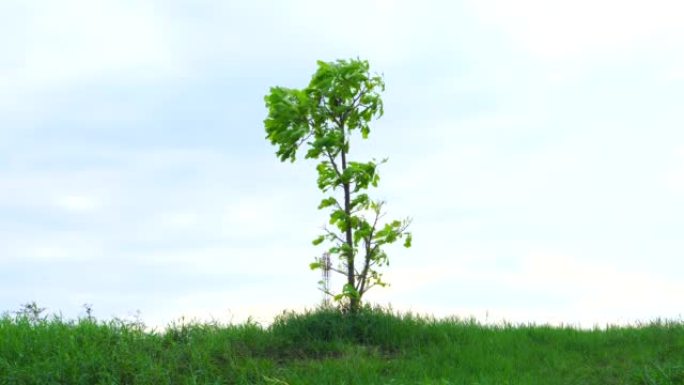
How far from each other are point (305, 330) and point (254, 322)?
899mm

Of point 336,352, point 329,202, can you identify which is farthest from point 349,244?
point 336,352

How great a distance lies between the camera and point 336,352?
11.3 meters

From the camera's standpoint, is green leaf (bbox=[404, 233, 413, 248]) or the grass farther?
green leaf (bbox=[404, 233, 413, 248])

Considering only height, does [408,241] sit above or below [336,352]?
above

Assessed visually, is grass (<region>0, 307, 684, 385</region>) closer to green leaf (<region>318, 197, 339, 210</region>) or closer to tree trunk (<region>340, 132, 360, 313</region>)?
tree trunk (<region>340, 132, 360, 313</region>)

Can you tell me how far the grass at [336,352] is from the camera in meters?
10.1

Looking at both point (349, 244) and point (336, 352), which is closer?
point (336, 352)

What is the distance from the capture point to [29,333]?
11.5 metres

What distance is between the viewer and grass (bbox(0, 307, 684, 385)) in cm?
1010

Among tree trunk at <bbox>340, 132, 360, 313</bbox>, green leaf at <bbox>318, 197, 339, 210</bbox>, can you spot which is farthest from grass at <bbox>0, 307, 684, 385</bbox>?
green leaf at <bbox>318, 197, 339, 210</bbox>

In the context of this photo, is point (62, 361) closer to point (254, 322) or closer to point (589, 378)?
point (254, 322)

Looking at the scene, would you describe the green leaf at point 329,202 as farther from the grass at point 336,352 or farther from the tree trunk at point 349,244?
the grass at point 336,352

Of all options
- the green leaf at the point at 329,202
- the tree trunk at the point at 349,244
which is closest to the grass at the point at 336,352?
the tree trunk at the point at 349,244

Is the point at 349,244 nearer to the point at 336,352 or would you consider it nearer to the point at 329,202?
the point at 329,202
